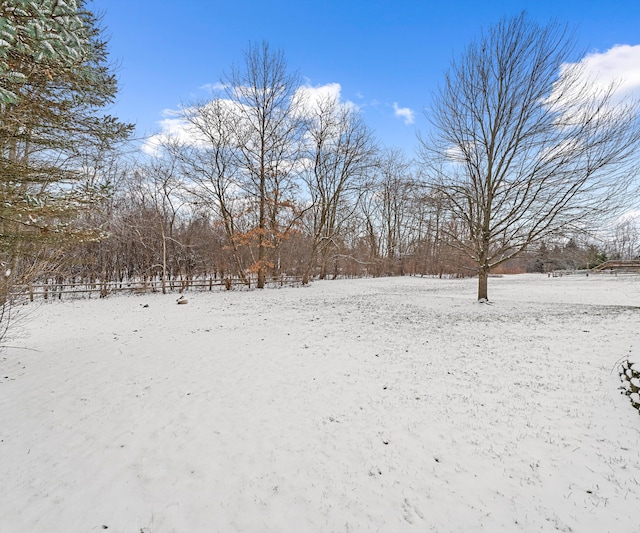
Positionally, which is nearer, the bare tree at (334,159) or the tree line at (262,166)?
the tree line at (262,166)

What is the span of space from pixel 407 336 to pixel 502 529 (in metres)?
5.29

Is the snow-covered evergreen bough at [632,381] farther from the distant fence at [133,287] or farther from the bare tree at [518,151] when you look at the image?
the distant fence at [133,287]

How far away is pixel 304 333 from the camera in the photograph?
774 cm

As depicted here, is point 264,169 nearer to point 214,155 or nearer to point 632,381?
point 214,155

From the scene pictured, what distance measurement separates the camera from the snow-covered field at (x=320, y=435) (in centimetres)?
237

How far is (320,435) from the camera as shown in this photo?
11.2 ft

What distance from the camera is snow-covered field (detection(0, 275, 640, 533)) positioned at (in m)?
2.37

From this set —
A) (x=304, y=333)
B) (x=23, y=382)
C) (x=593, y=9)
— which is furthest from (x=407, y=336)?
(x=593, y=9)

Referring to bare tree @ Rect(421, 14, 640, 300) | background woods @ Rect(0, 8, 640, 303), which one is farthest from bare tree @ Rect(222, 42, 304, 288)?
bare tree @ Rect(421, 14, 640, 300)

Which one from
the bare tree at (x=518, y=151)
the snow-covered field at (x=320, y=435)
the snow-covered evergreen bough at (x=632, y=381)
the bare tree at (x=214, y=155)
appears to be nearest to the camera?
the snow-covered field at (x=320, y=435)

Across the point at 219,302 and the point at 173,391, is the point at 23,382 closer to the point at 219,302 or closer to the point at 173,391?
the point at 173,391

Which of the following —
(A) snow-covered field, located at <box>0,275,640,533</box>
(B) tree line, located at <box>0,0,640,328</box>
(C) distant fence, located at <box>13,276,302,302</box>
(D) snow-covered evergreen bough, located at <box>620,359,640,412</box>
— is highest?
(B) tree line, located at <box>0,0,640,328</box>

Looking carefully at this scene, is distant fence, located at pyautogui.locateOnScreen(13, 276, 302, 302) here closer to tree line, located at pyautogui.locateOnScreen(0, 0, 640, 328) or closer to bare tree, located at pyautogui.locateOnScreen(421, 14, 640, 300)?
tree line, located at pyautogui.locateOnScreen(0, 0, 640, 328)

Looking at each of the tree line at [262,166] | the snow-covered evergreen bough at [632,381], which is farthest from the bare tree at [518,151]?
the snow-covered evergreen bough at [632,381]
